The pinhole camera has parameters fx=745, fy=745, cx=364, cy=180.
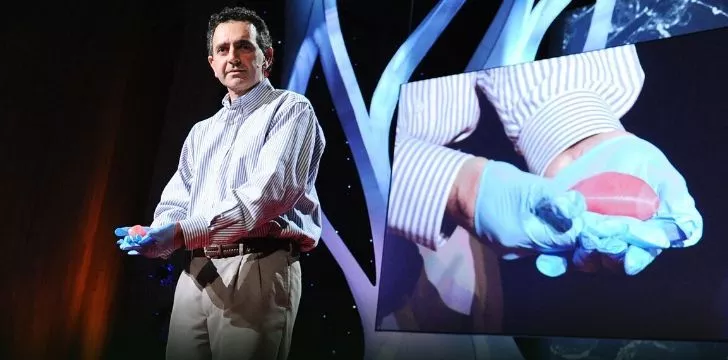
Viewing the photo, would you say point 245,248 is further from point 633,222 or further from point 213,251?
point 633,222

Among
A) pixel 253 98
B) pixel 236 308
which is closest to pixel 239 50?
pixel 253 98

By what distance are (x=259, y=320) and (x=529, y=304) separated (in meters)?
1.57

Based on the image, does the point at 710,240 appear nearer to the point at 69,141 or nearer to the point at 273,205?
the point at 273,205

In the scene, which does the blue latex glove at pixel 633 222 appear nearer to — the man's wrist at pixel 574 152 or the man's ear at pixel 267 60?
the man's wrist at pixel 574 152

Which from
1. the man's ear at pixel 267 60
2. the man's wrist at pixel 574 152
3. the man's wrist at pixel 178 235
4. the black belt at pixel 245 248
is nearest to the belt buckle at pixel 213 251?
the black belt at pixel 245 248

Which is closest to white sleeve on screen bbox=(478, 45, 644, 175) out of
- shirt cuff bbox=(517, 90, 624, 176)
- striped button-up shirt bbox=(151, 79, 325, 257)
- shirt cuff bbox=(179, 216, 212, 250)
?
shirt cuff bbox=(517, 90, 624, 176)

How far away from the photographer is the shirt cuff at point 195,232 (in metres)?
1.48

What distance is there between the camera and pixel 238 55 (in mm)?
1722

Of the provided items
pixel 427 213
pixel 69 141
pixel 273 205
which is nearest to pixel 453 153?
Answer: pixel 427 213

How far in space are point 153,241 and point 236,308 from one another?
0.78 ft

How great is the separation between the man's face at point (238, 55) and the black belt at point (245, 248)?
0.38 meters

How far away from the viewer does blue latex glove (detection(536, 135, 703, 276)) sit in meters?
2.59

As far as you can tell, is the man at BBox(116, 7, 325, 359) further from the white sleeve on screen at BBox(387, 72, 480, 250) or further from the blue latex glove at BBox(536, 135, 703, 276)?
the white sleeve on screen at BBox(387, 72, 480, 250)

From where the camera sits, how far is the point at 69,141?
10.2 ft
